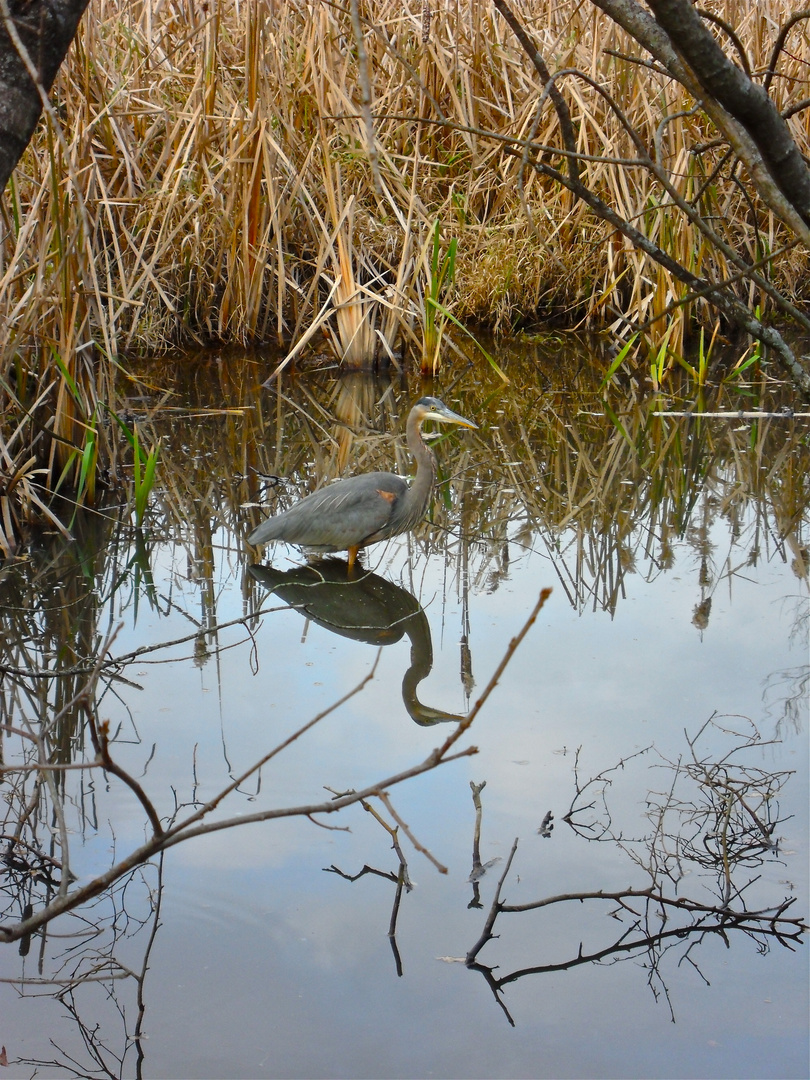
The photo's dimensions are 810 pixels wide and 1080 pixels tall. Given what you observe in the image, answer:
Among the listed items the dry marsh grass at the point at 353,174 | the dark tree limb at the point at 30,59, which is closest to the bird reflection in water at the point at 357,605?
the dark tree limb at the point at 30,59

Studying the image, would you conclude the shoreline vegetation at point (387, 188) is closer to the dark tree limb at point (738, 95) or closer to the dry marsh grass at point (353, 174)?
the dry marsh grass at point (353, 174)

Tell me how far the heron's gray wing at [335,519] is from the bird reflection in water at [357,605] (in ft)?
0.44

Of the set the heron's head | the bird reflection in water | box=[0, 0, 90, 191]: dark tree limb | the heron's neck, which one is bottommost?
the bird reflection in water

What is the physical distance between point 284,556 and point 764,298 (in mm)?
5383

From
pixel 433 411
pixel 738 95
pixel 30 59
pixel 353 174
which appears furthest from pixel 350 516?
pixel 353 174

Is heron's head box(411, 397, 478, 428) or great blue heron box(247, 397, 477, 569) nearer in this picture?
great blue heron box(247, 397, 477, 569)

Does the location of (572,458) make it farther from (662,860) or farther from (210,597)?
(662,860)

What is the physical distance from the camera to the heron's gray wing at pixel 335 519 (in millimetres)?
4719

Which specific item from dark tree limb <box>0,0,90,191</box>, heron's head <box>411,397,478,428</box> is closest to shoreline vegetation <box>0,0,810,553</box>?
heron's head <box>411,397,478,428</box>

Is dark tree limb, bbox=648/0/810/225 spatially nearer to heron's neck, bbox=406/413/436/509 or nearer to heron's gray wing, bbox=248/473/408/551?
heron's gray wing, bbox=248/473/408/551

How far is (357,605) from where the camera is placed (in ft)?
14.5

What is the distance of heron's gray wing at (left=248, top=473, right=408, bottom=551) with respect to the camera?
15.5 ft

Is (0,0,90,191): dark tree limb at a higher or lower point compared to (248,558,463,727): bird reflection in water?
higher

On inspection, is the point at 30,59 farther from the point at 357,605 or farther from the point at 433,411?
the point at 433,411
